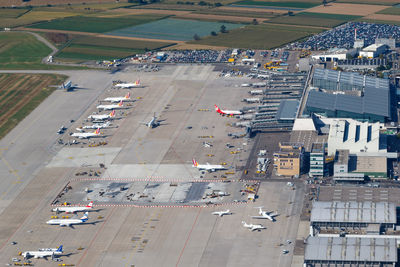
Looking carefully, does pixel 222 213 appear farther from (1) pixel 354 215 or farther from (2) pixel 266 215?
(1) pixel 354 215

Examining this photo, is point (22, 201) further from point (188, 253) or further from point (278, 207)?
point (278, 207)

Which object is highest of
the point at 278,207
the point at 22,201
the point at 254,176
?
the point at 254,176

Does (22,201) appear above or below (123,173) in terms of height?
below

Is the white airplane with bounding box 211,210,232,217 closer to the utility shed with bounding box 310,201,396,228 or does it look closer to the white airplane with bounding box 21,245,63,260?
the utility shed with bounding box 310,201,396,228

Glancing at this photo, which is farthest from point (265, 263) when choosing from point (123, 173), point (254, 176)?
point (123, 173)

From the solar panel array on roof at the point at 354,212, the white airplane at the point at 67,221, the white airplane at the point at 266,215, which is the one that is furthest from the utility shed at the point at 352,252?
the white airplane at the point at 67,221

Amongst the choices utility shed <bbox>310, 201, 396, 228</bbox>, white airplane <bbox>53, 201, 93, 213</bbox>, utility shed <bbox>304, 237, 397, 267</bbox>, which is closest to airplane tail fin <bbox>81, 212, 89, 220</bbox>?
white airplane <bbox>53, 201, 93, 213</bbox>

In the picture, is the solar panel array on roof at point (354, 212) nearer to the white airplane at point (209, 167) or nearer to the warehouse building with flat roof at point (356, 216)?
the warehouse building with flat roof at point (356, 216)
